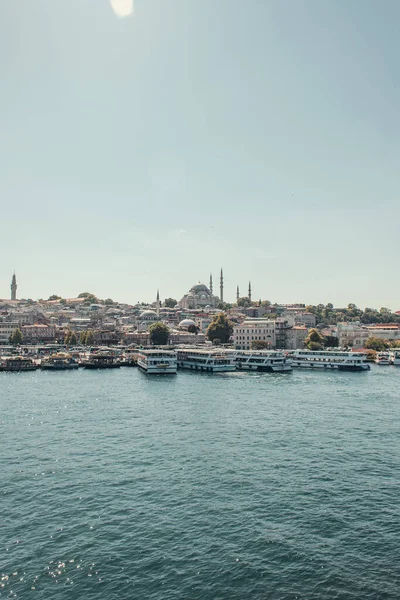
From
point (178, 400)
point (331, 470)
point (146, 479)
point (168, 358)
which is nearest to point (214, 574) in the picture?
point (146, 479)

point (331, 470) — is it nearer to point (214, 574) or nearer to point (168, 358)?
point (214, 574)

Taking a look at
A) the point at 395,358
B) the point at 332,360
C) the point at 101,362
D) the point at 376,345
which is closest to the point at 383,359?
the point at 395,358

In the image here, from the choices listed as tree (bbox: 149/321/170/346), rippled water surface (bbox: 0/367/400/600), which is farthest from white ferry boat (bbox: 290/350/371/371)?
tree (bbox: 149/321/170/346)

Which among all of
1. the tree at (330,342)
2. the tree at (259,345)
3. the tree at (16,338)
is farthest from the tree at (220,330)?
the tree at (16,338)

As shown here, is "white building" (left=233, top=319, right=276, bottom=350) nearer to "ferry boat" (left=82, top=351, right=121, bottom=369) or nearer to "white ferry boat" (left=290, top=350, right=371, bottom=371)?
"white ferry boat" (left=290, top=350, right=371, bottom=371)

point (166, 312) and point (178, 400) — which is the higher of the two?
point (166, 312)
